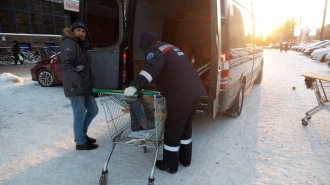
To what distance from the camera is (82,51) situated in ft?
11.2

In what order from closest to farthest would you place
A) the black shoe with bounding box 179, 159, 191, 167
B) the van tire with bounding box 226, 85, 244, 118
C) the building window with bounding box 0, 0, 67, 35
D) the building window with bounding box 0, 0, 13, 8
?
the black shoe with bounding box 179, 159, 191, 167 < the van tire with bounding box 226, 85, 244, 118 < the building window with bounding box 0, 0, 13, 8 < the building window with bounding box 0, 0, 67, 35

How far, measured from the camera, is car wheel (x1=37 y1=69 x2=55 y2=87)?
805 cm

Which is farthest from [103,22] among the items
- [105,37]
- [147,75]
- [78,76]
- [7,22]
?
[7,22]

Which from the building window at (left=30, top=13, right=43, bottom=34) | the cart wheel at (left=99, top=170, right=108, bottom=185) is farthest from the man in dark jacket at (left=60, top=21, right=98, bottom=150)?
the building window at (left=30, top=13, right=43, bottom=34)

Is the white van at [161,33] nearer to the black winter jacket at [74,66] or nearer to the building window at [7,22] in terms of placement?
the black winter jacket at [74,66]

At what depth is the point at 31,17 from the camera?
19.7 meters

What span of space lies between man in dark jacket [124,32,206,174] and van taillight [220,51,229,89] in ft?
3.34

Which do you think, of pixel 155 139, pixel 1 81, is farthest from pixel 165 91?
pixel 1 81

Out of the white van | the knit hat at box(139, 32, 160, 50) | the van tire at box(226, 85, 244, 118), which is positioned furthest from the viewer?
the van tire at box(226, 85, 244, 118)

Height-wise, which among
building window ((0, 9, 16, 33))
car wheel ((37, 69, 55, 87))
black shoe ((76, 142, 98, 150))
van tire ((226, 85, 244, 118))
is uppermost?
building window ((0, 9, 16, 33))

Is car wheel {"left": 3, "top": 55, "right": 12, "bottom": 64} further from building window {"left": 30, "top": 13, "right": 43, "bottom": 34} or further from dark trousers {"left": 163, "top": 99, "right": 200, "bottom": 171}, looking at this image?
dark trousers {"left": 163, "top": 99, "right": 200, "bottom": 171}

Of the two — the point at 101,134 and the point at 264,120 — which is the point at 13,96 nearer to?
the point at 101,134

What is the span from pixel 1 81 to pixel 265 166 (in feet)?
30.8

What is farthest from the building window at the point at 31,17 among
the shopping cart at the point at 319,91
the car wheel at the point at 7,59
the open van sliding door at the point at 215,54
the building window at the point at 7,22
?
the shopping cart at the point at 319,91
